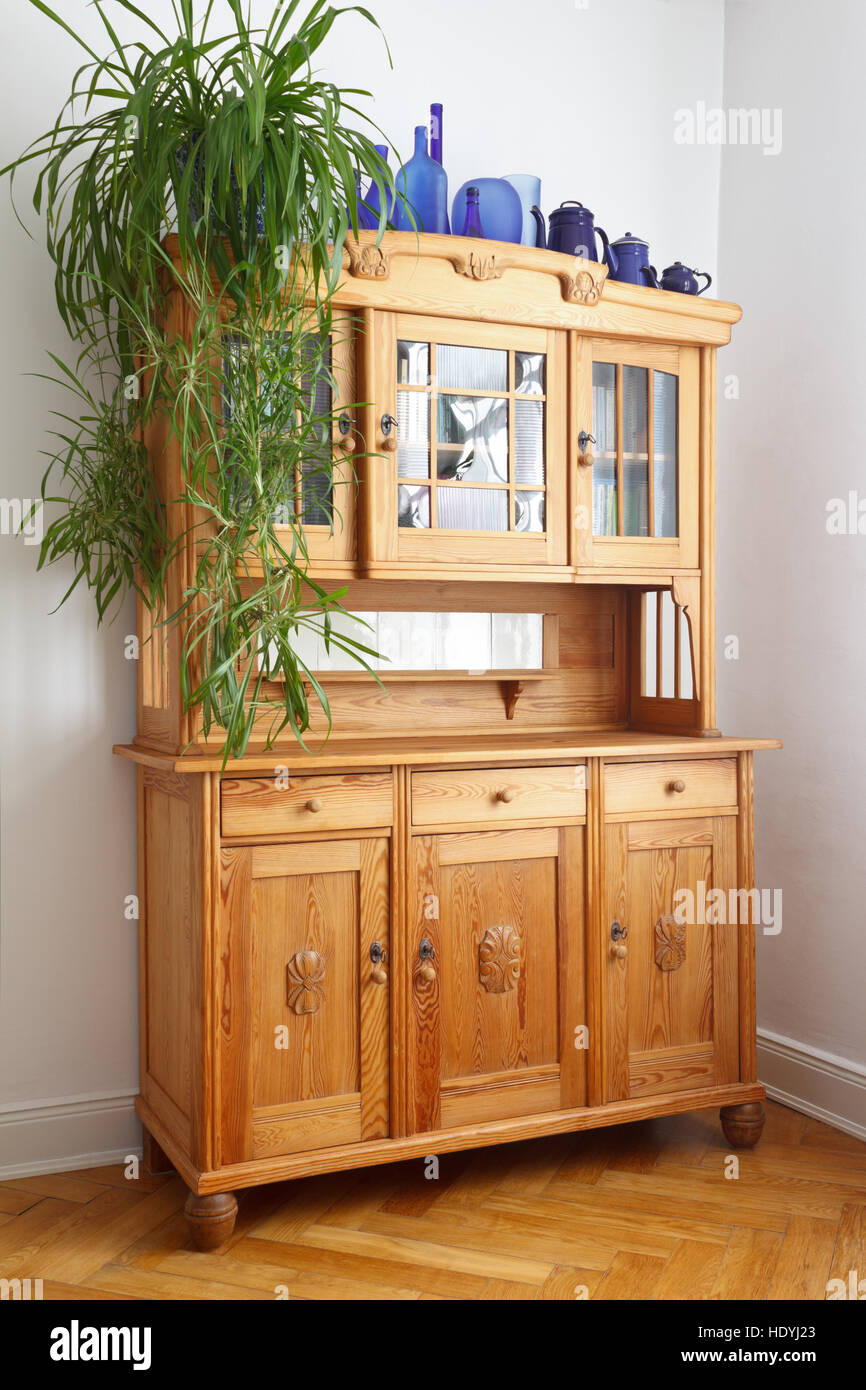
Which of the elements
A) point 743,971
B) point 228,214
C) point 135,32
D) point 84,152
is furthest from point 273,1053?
point 135,32

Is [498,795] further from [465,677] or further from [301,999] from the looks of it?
[301,999]

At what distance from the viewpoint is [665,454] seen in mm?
2771

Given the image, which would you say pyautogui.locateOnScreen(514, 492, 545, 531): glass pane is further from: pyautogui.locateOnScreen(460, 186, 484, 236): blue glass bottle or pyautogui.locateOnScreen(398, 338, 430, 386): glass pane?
pyautogui.locateOnScreen(460, 186, 484, 236): blue glass bottle

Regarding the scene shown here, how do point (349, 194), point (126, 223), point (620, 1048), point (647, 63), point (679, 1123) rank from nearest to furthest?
1. point (349, 194)
2. point (126, 223)
3. point (620, 1048)
4. point (679, 1123)
5. point (647, 63)

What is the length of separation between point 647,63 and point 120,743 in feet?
7.85

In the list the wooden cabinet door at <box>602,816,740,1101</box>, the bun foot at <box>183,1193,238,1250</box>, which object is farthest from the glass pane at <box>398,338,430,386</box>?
the bun foot at <box>183,1193,238,1250</box>

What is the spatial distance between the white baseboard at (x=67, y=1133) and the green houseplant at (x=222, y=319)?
1.00 metres

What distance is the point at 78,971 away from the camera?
262cm

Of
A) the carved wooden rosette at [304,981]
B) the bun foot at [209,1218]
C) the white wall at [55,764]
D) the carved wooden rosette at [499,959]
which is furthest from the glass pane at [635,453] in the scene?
the bun foot at [209,1218]

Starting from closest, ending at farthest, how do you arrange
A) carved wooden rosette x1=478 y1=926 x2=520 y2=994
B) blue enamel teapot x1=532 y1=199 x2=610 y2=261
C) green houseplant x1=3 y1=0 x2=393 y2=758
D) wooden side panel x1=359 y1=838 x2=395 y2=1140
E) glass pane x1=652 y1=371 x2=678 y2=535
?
green houseplant x1=3 y1=0 x2=393 y2=758 → wooden side panel x1=359 y1=838 x2=395 y2=1140 → carved wooden rosette x1=478 y1=926 x2=520 y2=994 → blue enamel teapot x1=532 y1=199 x2=610 y2=261 → glass pane x1=652 y1=371 x2=678 y2=535

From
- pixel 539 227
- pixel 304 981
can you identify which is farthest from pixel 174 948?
pixel 539 227

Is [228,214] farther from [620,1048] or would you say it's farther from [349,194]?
[620,1048]

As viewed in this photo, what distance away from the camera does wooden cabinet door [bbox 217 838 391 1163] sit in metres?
2.20

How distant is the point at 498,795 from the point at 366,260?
115cm
